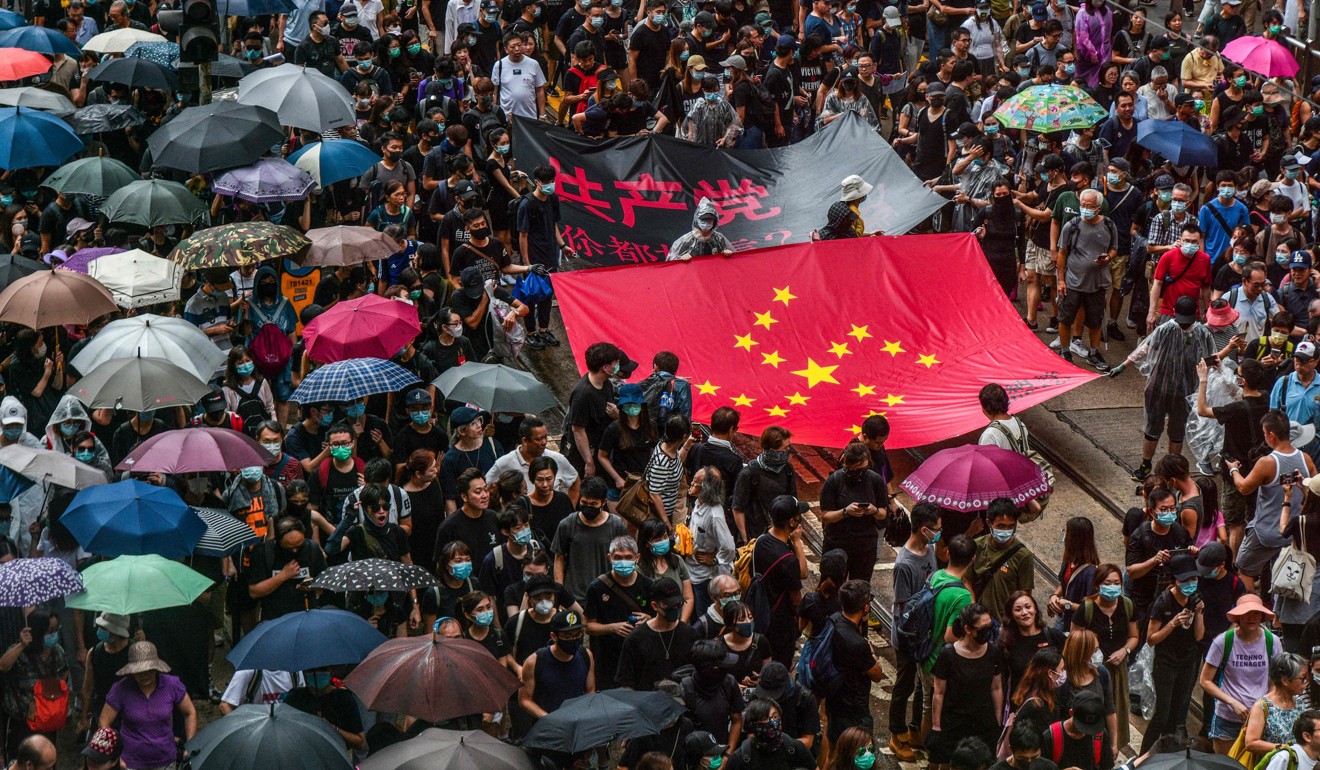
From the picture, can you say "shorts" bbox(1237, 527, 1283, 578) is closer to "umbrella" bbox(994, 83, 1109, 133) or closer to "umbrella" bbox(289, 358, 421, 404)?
"umbrella" bbox(289, 358, 421, 404)

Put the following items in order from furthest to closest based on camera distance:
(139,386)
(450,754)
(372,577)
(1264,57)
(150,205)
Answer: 1. (1264,57)
2. (150,205)
3. (139,386)
4. (372,577)
5. (450,754)

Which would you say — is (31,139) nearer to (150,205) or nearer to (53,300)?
(150,205)

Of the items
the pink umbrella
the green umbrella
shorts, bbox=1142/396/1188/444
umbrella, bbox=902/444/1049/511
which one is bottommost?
shorts, bbox=1142/396/1188/444

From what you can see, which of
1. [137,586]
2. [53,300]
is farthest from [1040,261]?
[137,586]

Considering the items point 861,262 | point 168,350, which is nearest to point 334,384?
point 168,350

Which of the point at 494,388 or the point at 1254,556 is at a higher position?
→ the point at 494,388

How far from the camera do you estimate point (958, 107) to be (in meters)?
19.5

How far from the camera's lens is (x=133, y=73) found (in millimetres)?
18688

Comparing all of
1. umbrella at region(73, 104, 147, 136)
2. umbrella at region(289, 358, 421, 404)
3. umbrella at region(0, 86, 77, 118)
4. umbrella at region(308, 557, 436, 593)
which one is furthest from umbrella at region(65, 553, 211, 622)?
umbrella at region(0, 86, 77, 118)

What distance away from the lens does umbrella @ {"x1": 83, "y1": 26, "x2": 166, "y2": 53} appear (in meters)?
19.9

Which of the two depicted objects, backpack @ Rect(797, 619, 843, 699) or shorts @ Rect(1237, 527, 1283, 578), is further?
shorts @ Rect(1237, 527, 1283, 578)

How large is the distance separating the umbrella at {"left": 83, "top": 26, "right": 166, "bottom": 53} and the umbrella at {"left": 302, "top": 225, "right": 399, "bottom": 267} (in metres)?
5.49

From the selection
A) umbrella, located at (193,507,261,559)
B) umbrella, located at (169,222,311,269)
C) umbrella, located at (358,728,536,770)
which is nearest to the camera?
umbrella, located at (358,728,536,770)

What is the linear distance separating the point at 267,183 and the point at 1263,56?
35.3 feet
